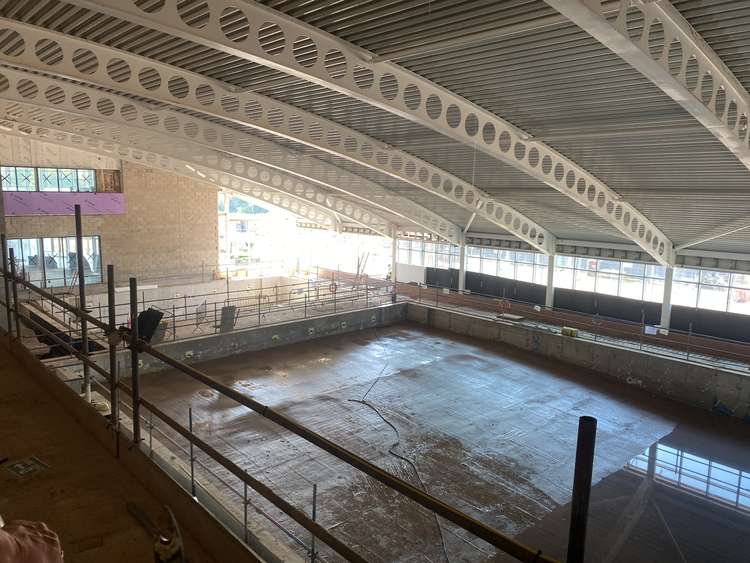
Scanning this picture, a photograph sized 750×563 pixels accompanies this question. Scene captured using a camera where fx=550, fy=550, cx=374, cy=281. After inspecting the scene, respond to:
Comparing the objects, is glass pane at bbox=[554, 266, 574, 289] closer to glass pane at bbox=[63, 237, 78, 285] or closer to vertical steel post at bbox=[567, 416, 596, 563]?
glass pane at bbox=[63, 237, 78, 285]

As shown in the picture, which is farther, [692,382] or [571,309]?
[571,309]

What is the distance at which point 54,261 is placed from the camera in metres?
24.2

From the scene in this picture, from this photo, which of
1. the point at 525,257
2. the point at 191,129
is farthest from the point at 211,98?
the point at 525,257

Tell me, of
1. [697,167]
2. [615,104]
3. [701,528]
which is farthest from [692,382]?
[615,104]

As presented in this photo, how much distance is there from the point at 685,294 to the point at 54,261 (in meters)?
26.2

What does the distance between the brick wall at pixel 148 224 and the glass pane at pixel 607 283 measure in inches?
743

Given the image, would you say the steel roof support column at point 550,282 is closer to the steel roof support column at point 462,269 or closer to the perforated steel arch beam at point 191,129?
the steel roof support column at point 462,269

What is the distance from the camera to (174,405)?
12352 millimetres

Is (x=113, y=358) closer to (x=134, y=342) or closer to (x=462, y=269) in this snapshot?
(x=134, y=342)

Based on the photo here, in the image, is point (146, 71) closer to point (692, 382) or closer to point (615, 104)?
point (615, 104)

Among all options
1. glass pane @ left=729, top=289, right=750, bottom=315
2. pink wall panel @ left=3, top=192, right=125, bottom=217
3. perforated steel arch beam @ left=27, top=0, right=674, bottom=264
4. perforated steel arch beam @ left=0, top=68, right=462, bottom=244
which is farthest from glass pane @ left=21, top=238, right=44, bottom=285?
glass pane @ left=729, top=289, right=750, bottom=315

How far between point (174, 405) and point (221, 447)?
2536 mm

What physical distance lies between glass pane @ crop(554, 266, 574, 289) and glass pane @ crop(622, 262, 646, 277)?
7.60 feet

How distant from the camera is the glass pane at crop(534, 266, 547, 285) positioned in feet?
84.4
